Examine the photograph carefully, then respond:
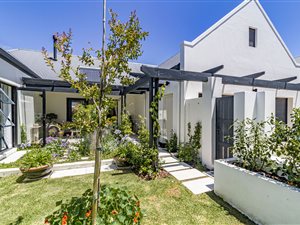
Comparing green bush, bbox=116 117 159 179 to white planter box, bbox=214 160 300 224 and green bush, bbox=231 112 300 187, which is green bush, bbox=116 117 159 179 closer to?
white planter box, bbox=214 160 300 224

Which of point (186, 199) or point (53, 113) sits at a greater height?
point (53, 113)

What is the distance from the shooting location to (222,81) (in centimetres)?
648

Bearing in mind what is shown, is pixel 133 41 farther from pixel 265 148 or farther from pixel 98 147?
pixel 265 148

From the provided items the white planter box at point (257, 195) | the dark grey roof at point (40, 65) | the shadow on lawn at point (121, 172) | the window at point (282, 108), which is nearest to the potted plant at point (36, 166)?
the shadow on lawn at point (121, 172)

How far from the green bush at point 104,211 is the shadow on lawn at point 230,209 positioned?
2.38 meters

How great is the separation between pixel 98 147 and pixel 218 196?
12.2ft

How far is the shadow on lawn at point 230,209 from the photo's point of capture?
329 centimetres

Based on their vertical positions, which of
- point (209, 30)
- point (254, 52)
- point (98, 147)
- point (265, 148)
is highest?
point (209, 30)

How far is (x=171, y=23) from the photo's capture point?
9.48 meters

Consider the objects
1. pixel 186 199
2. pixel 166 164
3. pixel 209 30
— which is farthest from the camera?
pixel 209 30

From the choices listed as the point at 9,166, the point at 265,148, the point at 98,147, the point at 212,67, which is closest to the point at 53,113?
the point at 9,166

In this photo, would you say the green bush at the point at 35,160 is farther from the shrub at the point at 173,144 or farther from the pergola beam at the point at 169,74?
the shrub at the point at 173,144

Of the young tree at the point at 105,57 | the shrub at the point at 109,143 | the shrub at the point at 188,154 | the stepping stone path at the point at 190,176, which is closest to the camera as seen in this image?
the young tree at the point at 105,57

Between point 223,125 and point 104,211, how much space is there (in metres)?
5.14
